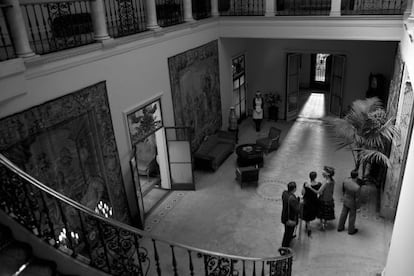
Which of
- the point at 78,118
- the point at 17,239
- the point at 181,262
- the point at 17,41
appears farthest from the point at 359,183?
the point at 17,41

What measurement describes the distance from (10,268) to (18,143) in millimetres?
2324

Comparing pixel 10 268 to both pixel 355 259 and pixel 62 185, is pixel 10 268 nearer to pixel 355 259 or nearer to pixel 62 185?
pixel 62 185

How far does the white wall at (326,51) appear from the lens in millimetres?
12508

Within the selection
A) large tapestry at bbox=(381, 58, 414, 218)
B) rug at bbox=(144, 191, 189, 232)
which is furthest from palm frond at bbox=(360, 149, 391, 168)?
rug at bbox=(144, 191, 189, 232)

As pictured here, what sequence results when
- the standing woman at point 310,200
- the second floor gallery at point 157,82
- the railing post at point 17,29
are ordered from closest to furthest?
the railing post at point 17,29, the second floor gallery at point 157,82, the standing woman at point 310,200

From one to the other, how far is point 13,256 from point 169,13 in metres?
7.44

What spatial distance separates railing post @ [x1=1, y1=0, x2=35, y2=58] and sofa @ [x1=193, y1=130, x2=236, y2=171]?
6.10 metres

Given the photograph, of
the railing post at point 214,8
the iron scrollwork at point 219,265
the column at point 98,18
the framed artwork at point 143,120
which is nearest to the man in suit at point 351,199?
the iron scrollwork at point 219,265

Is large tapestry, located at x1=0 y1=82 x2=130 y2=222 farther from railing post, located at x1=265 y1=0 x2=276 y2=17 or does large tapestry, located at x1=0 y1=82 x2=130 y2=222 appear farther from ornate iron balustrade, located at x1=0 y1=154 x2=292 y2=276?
railing post, located at x1=265 y1=0 x2=276 y2=17

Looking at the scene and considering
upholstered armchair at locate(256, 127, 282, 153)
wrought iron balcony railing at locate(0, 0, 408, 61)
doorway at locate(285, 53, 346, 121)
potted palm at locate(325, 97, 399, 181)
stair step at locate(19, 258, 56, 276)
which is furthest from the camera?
doorway at locate(285, 53, 346, 121)

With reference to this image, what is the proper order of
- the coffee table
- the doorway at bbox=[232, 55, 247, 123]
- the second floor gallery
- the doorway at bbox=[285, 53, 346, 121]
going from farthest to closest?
the doorway at bbox=[285, 53, 346, 121]
the doorway at bbox=[232, 55, 247, 123]
the coffee table
the second floor gallery

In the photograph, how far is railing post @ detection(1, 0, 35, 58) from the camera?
4945mm

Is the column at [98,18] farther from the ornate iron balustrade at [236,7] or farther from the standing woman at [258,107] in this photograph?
the standing woman at [258,107]

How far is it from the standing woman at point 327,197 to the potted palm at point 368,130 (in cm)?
135
